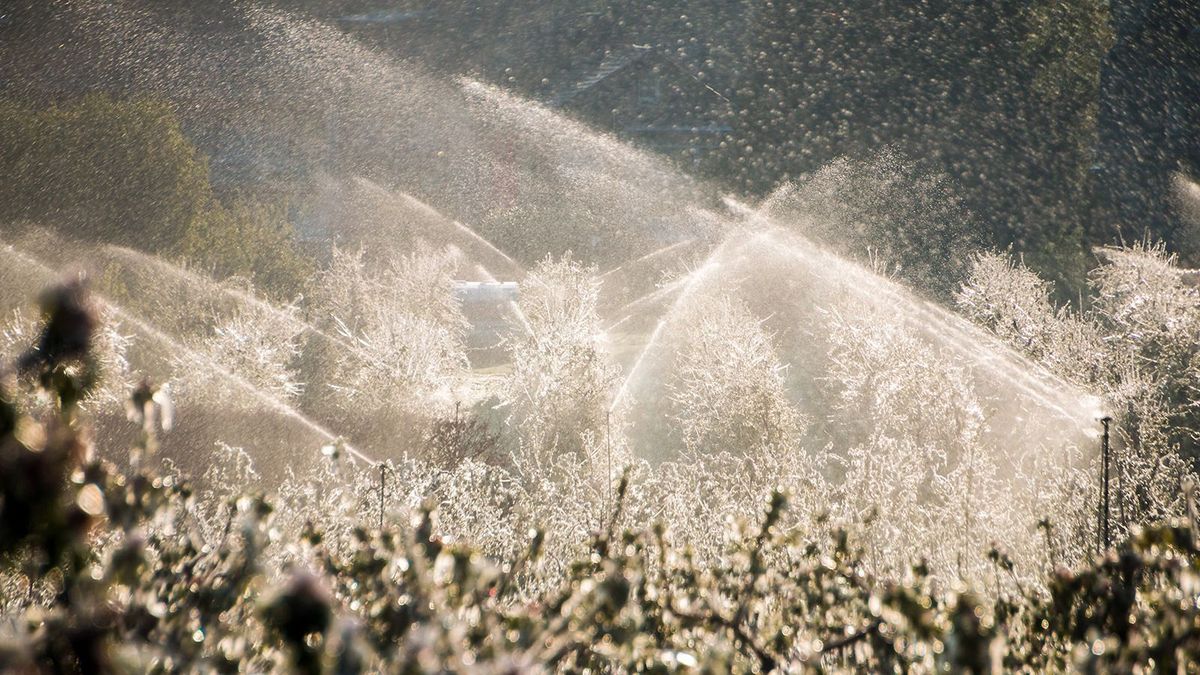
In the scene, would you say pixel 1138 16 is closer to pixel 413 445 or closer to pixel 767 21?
pixel 767 21

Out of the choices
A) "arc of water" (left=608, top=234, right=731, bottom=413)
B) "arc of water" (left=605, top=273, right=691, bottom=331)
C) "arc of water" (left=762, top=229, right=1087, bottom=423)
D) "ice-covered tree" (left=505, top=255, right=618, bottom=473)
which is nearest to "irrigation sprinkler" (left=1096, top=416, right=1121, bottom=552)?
"arc of water" (left=762, top=229, right=1087, bottom=423)

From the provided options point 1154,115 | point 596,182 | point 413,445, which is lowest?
point 596,182

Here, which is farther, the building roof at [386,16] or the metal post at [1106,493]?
the building roof at [386,16]

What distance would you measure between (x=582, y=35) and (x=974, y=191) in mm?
13736

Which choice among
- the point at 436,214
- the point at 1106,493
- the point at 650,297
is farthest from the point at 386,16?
the point at 1106,493

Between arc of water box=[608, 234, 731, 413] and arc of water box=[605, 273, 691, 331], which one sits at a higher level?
arc of water box=[608, 234, 731, 413]

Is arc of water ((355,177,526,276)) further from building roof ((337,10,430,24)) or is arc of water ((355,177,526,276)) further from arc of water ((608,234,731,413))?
building roof ((337,10,430,24))

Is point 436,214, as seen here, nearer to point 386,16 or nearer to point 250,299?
point 386,16

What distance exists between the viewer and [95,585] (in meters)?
1.26

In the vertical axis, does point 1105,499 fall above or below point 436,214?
above

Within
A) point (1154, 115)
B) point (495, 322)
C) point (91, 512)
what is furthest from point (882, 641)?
point (1154, 115)

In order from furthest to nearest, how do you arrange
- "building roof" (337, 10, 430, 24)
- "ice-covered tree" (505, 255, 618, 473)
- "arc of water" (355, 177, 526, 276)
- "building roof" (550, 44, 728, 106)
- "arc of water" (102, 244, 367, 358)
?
"building roof" (337, 10, 430, 24)
"building roof" (550, 44, 728, 106)
"arc of water" (355, 177, 526, 276)
"arc of water" (102, 244, 367, 358)
"ice-covered tree" (505, 255, 618, 473)

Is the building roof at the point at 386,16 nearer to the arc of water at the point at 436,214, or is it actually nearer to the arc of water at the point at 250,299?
the arc of water at the point at 436,214

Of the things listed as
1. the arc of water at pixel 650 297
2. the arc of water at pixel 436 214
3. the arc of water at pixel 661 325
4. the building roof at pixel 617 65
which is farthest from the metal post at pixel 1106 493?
the building roof at pixel 617 65
